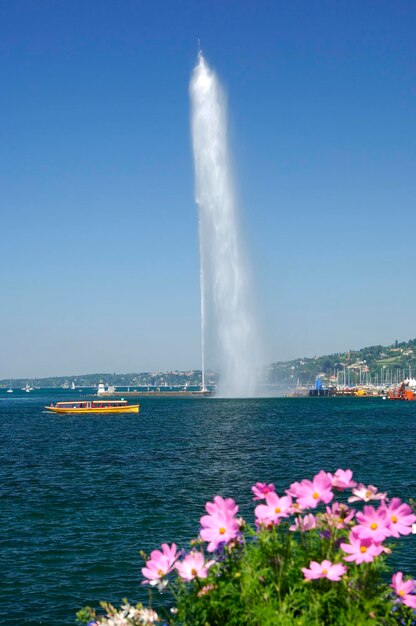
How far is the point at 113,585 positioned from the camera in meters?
16.6

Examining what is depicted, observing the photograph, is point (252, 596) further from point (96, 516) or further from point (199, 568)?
point (96, 516)

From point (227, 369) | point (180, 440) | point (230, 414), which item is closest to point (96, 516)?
point (180, 440)

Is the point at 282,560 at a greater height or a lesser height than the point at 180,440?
greater

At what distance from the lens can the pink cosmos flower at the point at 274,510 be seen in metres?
4.55

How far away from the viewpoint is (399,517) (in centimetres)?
449

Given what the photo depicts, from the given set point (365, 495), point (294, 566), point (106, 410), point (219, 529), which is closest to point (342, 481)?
point (365, 495)

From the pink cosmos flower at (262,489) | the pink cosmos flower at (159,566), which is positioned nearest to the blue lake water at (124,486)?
the pink cosmos flower at (262,489)

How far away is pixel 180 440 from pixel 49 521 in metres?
32.8

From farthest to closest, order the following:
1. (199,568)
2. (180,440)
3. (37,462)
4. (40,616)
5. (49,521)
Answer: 1. (180,440)
2. (37,462)
3. (49,521)
4. (40,616)
5. (199,568)

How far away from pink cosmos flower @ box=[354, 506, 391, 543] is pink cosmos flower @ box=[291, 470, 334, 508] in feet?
0.90

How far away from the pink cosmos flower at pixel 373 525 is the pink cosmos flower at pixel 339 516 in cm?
27

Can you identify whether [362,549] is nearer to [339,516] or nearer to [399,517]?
[399,517]

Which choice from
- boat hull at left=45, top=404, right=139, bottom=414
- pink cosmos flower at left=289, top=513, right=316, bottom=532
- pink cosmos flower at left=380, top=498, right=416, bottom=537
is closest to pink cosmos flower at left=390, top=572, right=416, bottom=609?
pink cosmos flower at left=380, top=498, right=416, bottom=537

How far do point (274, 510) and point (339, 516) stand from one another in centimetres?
56
